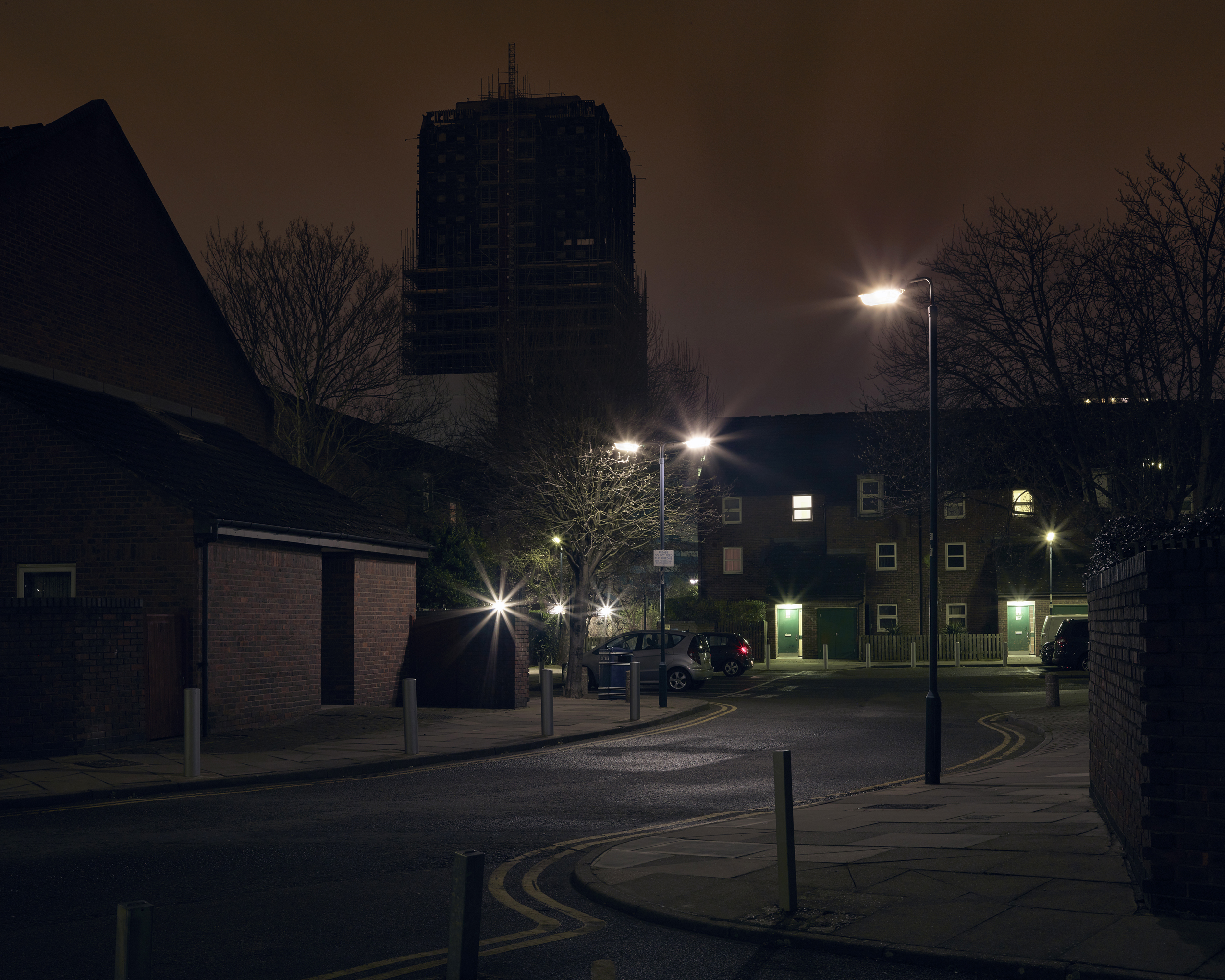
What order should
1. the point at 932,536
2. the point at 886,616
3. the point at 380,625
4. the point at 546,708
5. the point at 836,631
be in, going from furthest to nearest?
1. the point at 886,616
2. the point at 836,631
3. the point at 380,625
4. the point at 546,708
5. the point at 932,536

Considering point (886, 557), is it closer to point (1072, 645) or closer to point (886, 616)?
point (886, 616)

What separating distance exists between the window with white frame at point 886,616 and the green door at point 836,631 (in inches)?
50.0

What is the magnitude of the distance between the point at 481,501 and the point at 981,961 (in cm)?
4408

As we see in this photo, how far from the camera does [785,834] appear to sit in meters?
6.69

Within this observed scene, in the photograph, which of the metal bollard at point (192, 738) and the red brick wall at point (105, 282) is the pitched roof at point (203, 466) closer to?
the red brick wall at point (105, 282)

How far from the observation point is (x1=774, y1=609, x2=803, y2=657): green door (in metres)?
49.8

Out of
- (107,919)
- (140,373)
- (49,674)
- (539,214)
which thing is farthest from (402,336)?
(539,214)

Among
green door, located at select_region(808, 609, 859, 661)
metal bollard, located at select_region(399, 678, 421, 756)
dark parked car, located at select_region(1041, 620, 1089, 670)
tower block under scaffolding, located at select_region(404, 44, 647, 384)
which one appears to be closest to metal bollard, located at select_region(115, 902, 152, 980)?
metal bollard, located at select_region(399, 678, 421, 756)

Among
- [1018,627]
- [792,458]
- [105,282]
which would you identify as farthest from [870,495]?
[105,282]

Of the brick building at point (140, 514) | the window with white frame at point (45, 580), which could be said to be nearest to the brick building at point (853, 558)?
the brick building at point (140, 514)

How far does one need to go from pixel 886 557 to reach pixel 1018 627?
20.7 feet

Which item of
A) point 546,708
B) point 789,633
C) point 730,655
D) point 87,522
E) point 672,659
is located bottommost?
point 789,633

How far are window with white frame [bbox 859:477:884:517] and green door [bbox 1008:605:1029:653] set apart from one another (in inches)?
279

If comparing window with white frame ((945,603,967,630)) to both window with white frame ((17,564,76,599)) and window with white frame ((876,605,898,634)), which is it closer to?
window with white frame ((876,605,898,634))
